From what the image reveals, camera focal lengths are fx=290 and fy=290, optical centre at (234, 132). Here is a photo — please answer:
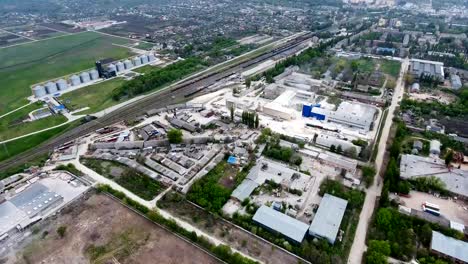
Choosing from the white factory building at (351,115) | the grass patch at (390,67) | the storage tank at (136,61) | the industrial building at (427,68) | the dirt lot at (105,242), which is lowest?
the dirt lot at (105,242)

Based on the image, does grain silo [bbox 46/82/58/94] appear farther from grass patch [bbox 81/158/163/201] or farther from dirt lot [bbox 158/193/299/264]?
dirt lot [bbox 158/193/299/264]

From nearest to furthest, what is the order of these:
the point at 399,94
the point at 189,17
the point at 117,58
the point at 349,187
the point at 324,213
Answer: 1. the point at 324,213
2. the point at 349,187
3. the point at 399,94
4. the point at 117,58
5. the point at 189,17

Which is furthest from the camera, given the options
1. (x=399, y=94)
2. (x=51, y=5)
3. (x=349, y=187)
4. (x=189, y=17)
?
(x=51, y=5)

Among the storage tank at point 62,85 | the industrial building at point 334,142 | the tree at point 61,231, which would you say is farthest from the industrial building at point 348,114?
the storage tank at point 62,85

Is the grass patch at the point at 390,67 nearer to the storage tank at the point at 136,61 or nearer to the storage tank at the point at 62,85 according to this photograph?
the storage tank at the point at 136,61

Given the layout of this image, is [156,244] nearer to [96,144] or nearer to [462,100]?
[96,144]

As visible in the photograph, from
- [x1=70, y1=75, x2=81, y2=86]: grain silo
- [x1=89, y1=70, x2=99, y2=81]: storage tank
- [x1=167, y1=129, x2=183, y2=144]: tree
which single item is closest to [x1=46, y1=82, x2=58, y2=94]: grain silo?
[x1=70, y1=75, x2=81, y2=86]: grain silo

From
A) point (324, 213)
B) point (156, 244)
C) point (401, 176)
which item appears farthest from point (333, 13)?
point (156, 244)
